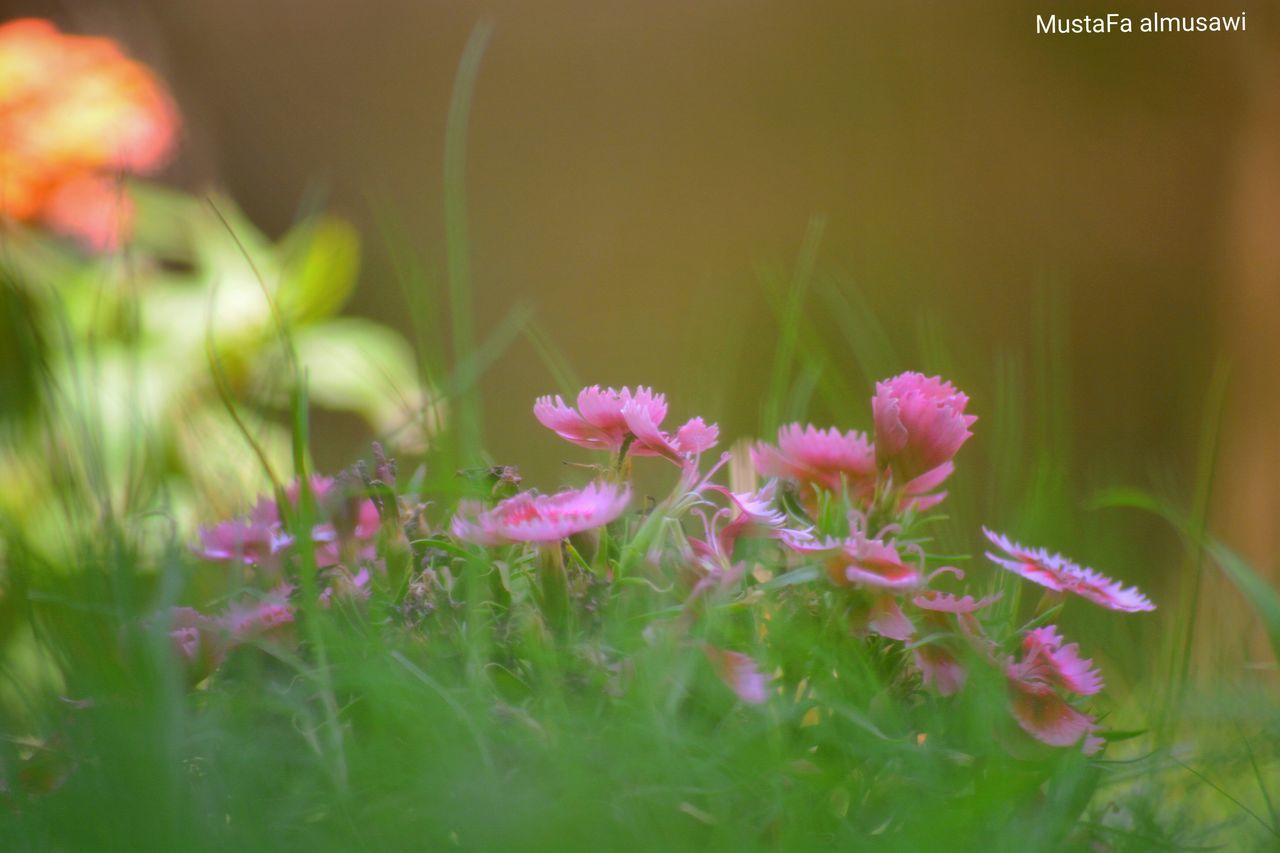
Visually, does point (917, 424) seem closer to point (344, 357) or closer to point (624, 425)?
point (624, 425)

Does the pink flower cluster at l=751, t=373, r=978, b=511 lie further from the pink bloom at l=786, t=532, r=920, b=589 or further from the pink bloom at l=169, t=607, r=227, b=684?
the pink bloom at l=169, t=607, r=227, b=684

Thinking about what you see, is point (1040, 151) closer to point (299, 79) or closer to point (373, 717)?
point (299, 79)

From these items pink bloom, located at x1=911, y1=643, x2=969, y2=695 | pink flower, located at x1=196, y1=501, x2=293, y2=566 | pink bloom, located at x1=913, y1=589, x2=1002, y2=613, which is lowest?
pink bloom, located at x1=911, y1=643, x2=969, y2=695

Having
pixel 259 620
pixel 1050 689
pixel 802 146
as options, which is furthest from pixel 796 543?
pixel 802 146

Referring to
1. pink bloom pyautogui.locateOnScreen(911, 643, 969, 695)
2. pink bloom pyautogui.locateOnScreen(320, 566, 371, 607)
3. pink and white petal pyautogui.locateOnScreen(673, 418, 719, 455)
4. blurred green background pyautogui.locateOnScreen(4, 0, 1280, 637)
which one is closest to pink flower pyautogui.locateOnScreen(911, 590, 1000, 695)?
pink bloom pyautogui.locateOnScreen(911, 643, 969, 695)

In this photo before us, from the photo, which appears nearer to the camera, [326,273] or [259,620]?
[259,620]
